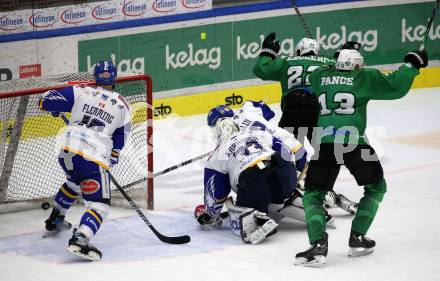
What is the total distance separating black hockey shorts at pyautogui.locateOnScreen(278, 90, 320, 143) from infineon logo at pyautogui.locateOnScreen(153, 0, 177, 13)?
3.12 meters

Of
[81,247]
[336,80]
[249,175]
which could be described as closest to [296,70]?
[249,175]

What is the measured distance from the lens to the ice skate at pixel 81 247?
280 inches

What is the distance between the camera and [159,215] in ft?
27.9

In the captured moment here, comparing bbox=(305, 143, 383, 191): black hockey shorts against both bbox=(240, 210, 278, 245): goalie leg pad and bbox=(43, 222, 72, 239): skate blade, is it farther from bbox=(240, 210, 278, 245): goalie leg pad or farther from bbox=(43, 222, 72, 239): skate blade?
bbox=(43, 222, 72, 239): skate blade

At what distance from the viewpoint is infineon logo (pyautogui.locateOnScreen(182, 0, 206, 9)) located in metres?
11.7

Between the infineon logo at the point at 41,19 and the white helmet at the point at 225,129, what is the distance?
3549mm

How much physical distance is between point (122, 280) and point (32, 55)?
4.54m

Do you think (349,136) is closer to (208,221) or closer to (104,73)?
(208,221)

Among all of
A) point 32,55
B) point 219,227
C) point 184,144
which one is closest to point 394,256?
point 219,227

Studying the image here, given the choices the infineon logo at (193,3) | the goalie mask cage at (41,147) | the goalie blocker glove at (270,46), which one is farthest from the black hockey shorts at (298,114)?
the infineon logo at (193,3)

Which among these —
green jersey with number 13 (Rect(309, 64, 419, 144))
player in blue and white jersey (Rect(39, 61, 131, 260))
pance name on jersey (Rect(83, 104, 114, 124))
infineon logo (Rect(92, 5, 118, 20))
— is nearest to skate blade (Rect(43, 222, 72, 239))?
player in blue and white jersey (Rect(39, 61, 131, 260))

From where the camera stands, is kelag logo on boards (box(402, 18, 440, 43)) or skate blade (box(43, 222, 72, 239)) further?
kelag logo on boards (box(402, 18, 440, 43))

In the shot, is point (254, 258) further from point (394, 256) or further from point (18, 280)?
point (18, 280)

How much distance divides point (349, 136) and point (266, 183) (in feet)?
2.54
